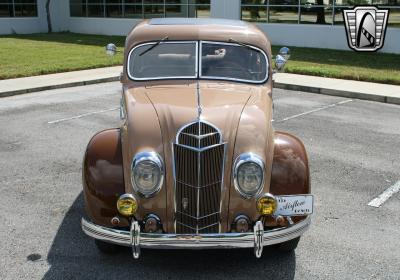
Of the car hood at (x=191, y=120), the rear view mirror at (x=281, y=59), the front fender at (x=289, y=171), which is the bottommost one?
the front fender at (x=289, y=171)

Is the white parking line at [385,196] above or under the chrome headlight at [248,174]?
under

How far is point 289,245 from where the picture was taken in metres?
4.49

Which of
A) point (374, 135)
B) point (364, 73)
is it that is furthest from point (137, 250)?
point (364, 73)

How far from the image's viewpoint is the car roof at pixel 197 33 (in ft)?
17.7

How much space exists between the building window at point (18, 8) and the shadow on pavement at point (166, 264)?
2451 cm

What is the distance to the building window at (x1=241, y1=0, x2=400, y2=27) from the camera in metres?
17.9

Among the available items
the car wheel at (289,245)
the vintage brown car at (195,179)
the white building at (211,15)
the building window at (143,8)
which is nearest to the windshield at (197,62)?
the vintage brown car at (195,179)

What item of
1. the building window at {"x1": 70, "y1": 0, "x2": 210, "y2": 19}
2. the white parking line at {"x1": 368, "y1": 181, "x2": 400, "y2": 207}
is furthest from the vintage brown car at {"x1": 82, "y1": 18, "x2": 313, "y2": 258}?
the building window at {"x1": 70, "y1": 0, "x2": 210, "y2": 19}

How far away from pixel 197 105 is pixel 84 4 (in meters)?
24.8

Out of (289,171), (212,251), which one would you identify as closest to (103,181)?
(212,251)

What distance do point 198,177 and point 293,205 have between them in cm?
80

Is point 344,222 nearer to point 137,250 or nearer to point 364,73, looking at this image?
point 137,250

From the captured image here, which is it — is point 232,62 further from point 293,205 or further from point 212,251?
point 212,251

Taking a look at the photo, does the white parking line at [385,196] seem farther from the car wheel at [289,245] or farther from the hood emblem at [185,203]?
the hood emblem at [185,203]
